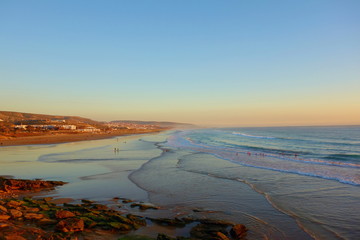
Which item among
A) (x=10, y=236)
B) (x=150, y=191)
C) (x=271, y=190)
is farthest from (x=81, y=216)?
(x=271, y=190)

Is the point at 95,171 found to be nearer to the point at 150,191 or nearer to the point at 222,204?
the point at 150,191

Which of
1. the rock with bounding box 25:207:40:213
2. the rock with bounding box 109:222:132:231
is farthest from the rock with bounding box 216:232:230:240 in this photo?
the rock with bounding box 25:207:40:213

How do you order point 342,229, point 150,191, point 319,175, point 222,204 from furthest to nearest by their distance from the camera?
1. point 319,175
2. point 150,191
3. point 222,204
4. point 342,229

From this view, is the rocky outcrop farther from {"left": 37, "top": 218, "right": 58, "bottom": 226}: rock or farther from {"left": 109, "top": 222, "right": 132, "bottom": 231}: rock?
{"left": 109, "top": 222, "right": 132, "bottom": 231}: rock

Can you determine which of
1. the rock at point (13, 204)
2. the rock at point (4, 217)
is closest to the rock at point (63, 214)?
the rock at point (4, 217)

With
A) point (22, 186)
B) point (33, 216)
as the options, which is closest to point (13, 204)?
point (33, 216)

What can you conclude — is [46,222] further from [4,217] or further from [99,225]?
[99,225]

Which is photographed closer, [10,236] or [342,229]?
[10,236]
